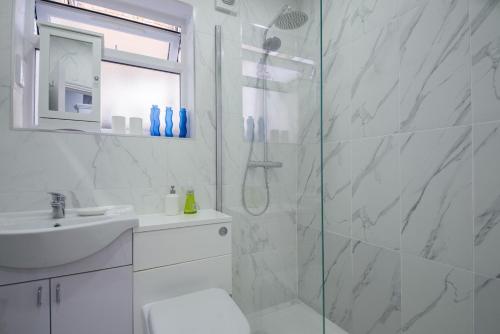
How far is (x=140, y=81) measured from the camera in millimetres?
1649

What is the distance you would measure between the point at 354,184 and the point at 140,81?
154 cm

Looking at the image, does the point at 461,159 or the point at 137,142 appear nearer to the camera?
the point at 461,159

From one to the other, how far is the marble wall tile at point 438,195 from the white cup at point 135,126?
4.82 ft

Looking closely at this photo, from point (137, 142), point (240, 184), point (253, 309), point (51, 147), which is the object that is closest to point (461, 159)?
point (240, 184)

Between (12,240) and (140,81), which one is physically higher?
(140,81)

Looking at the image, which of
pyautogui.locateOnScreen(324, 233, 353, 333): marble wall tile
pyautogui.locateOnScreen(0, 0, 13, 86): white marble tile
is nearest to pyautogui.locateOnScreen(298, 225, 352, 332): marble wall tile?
pyautogui.locateOnScreen(324, 233, 353, 333): marble wall tile

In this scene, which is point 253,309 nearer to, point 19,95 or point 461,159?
point 461,159

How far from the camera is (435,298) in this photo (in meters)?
1.11

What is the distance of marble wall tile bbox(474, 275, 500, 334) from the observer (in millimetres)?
926

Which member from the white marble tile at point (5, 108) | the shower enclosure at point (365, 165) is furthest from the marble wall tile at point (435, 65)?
the white marble tile at point (5, 108)

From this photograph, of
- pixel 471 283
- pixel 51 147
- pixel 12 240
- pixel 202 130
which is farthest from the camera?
pixel 202 130

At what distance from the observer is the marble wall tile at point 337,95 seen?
150 centimetres

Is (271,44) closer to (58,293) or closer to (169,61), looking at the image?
(169,61)

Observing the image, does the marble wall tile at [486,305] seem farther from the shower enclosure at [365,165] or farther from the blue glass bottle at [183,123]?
the blue glass bottle at [183,123]
